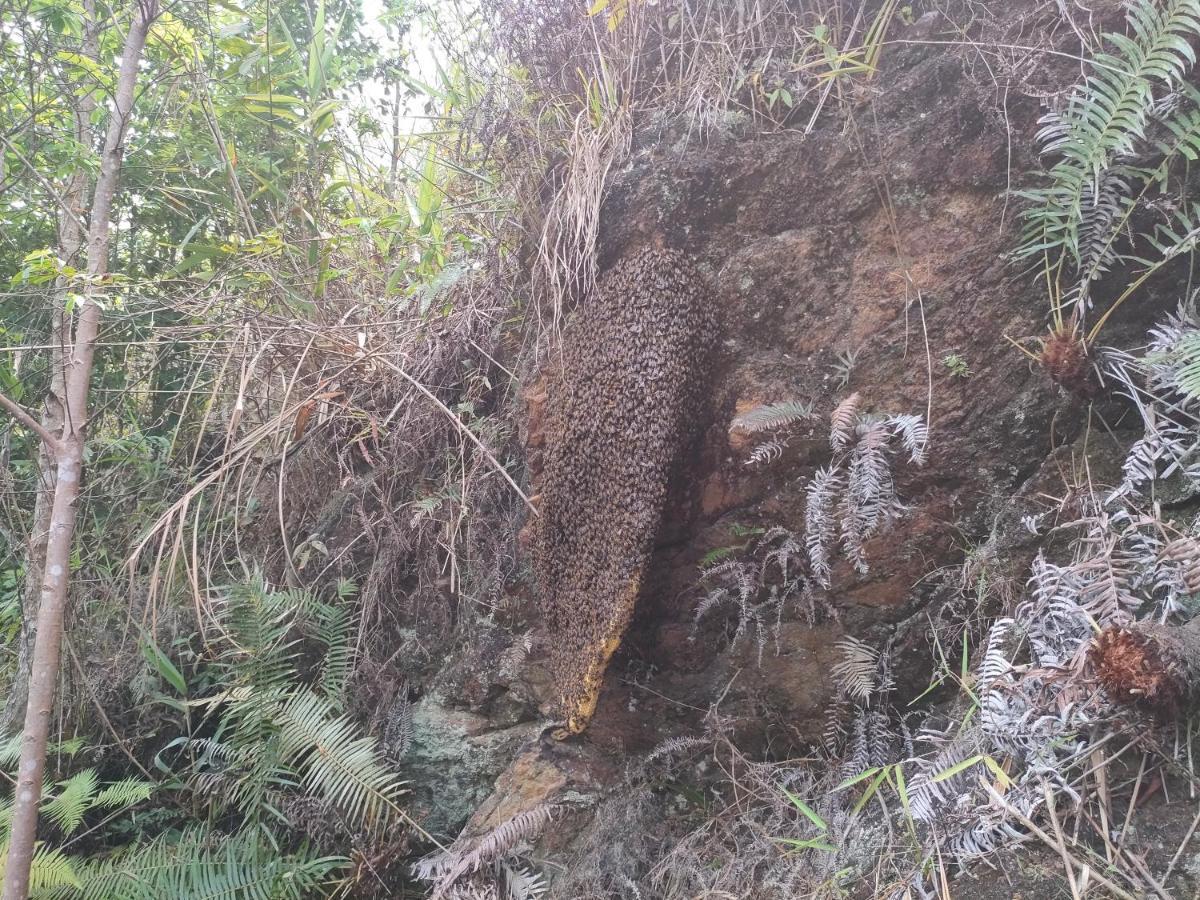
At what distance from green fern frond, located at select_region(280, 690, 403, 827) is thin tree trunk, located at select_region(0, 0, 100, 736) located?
1.14 m

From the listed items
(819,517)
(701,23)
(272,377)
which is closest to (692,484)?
(819,517)

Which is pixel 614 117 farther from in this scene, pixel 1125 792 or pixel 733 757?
pixel 1125 792

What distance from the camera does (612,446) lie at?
2.00 m

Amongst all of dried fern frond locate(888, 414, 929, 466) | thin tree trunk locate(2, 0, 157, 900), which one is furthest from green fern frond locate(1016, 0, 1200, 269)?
thin tree trunk locate(2, 0, 157, 900)

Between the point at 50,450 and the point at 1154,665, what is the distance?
11.9 ft

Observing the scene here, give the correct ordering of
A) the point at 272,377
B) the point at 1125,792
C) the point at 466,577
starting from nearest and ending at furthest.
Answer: the point at 1125,792, the point at 466,577, the point at 272,377

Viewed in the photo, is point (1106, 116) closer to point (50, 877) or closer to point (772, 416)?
point (772, 416)

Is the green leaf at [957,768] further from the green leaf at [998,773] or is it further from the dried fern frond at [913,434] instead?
the dried fern frond at [913,434]

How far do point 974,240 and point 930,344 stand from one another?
0.93ft

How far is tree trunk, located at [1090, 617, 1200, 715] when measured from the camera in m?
1.18

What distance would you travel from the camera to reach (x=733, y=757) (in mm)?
1936

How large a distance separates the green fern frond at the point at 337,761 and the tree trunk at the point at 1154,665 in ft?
6.37

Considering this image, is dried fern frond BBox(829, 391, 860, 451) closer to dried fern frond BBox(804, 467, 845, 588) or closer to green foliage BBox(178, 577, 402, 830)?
dried fern frond BBox(804, 467, 845, 588)

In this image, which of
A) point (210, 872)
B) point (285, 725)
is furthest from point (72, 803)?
point (285, 725)
